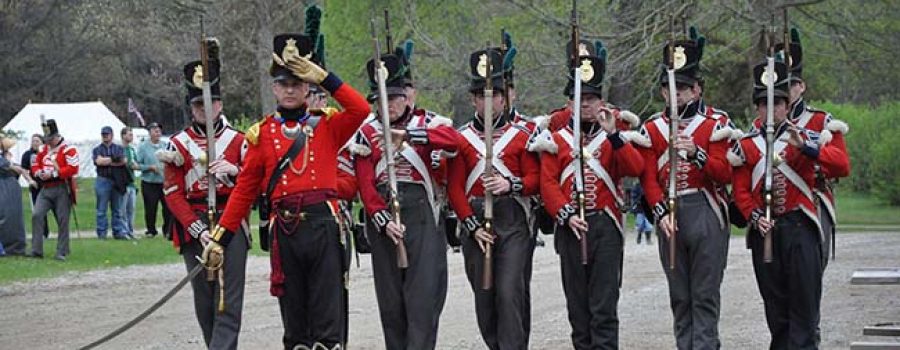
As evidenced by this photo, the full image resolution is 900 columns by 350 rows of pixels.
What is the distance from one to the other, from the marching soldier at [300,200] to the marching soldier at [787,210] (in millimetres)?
3028

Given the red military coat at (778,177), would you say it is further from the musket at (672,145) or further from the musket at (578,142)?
the musket at (578,142)

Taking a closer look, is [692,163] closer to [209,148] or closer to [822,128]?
[822,128]

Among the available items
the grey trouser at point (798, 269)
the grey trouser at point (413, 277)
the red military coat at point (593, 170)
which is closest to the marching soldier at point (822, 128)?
the grey trouser at point (798, 269)

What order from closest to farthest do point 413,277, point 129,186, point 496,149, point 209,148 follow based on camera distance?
point 209,148
point 413,277
point 496,149
point 129,186

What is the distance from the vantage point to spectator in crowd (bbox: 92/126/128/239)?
26.9 m

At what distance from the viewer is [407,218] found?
34.5ft

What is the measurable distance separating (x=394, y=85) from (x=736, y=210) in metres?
2.62

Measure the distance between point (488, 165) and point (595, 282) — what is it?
1.09m

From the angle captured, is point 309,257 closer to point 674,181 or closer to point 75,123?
point 674,181

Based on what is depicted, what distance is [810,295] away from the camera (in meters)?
11.0

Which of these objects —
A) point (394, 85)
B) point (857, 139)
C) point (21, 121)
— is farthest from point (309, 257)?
point (21, 121)

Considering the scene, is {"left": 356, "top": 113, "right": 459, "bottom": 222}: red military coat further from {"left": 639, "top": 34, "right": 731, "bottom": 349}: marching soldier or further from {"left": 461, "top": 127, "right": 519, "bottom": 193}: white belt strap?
{"left": 639, "top": 34, "right": 731, "bottom": 349}: marching soldier

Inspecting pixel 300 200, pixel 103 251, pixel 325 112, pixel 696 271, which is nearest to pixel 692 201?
pixel 696 271

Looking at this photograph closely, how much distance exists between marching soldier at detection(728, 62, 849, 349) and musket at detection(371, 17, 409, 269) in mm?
2480
